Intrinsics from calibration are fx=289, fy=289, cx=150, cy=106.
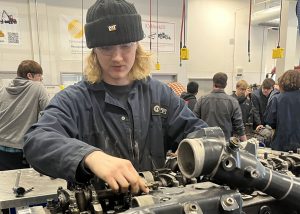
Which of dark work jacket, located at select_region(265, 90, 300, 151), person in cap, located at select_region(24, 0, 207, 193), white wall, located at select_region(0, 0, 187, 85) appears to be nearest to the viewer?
person in cap, located at select_region(24, 0, 207, 193)

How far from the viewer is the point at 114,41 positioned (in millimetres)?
897

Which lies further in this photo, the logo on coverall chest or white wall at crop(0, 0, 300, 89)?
white wall at crop(0, 0, 300, 89)

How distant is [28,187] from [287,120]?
7.98ft

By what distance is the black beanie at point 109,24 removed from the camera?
0.89 meters

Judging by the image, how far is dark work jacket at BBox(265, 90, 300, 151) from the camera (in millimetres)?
2852

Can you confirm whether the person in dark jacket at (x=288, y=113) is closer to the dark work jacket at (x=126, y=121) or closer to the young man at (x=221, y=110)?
the young man at (x=221, y=110)

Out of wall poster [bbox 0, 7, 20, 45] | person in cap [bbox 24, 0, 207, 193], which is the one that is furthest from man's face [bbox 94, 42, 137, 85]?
wall poster [bbox 0, 7, 20, 45]

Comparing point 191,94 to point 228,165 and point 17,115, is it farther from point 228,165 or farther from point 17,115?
point 228,165

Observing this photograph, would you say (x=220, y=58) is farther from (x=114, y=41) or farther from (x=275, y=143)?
(x=114, y=41)

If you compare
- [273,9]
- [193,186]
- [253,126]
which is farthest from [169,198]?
[273,9]

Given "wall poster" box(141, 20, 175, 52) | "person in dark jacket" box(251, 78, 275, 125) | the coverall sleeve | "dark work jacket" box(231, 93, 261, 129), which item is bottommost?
"dark work jacket" box(231, 93, 261, 129)

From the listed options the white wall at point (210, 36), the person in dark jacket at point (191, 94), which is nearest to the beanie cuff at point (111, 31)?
the person in dark jacket at point (191, 94)

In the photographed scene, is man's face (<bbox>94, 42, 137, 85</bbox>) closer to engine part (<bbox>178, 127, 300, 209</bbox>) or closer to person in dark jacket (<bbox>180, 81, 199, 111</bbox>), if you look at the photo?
engine part (<bbox>178, 127, 300, 209</bbox>)

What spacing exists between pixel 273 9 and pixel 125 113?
6143 millimetres
